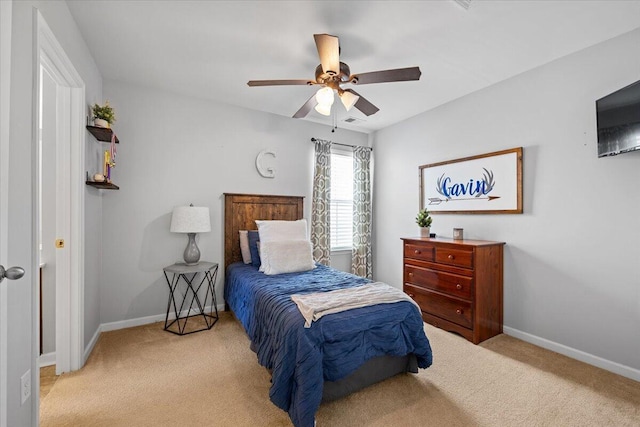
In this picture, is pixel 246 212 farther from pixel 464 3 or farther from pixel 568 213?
pixel 568 213

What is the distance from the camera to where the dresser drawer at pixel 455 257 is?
9.36ft

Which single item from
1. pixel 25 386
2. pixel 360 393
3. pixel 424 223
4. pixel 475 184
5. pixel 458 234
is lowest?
pixel 360 393

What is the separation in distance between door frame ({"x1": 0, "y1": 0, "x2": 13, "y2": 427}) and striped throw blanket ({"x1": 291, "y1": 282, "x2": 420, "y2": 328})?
53.6 inches

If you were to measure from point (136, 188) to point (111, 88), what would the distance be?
1115mm

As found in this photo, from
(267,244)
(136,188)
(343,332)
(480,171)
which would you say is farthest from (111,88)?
(480,171)

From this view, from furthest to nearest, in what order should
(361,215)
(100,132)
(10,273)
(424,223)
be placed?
(361,215), (424,223), (100,132), (10,273)

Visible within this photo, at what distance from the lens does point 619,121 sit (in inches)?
84.0

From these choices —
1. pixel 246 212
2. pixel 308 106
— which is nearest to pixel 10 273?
pixel 308 106

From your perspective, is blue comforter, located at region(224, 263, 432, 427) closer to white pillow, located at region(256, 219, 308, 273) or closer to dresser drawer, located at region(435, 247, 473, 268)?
white pillow, located at region(256, 219, 308, 273)

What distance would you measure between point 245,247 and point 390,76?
251 cm

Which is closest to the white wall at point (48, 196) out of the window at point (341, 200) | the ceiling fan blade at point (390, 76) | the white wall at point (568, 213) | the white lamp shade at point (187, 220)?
the white lamp shade at point (187, 220)

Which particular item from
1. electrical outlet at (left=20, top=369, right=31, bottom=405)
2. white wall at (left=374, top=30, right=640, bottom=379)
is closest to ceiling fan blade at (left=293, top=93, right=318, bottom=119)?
white wall at (left=374, top=30, right=640, bottom=379)

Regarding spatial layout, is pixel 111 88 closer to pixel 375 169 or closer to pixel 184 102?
pixel 184 102

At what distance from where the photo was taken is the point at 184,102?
11.3 feet
